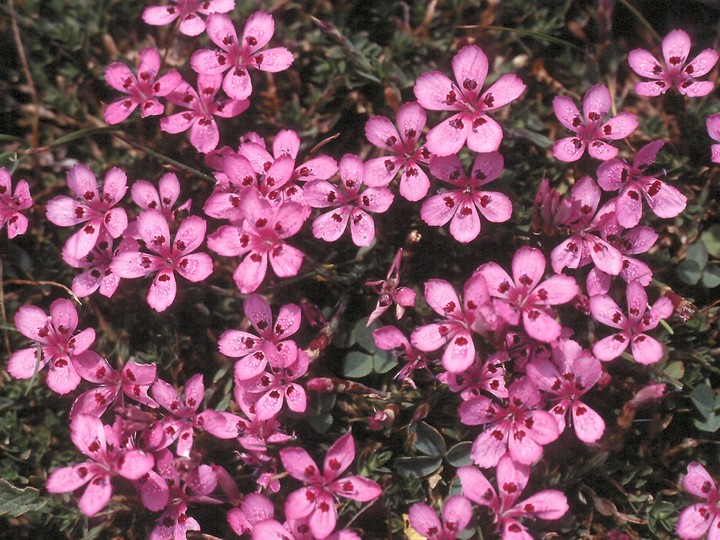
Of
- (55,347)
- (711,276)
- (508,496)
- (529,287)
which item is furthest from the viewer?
(711,276)

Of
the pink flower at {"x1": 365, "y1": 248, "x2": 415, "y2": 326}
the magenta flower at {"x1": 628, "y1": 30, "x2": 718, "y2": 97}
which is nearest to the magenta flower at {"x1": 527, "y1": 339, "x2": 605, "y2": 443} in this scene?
the pink flower at {"x1": 365, "y1": 248, "x2": 415, "y2": 326}

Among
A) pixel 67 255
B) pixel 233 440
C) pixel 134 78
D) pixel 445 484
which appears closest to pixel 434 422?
pixel 445 484

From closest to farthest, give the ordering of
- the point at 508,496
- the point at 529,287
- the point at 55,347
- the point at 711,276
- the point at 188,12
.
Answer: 1. the point at 508,496
2. the point at 529,287
3. the point at 55,347
4. the point at 711,276
5. the point at 188,12

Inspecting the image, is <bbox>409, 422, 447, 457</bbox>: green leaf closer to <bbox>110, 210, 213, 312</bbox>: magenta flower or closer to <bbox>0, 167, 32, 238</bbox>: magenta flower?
<bbox>110, 210, 213, 312</bbox>: magenta flower

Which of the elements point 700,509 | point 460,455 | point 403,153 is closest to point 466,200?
point 403,153

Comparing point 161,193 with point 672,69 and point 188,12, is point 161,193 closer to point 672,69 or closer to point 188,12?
point 188,12

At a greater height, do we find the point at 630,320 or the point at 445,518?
the point at 630,320
